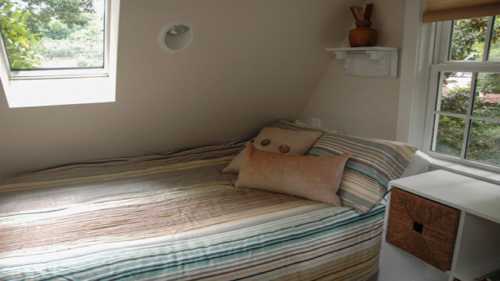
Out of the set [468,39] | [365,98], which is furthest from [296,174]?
[468,39]

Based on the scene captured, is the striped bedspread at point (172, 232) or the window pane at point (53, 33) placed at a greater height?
the window pane at point (53, 33)

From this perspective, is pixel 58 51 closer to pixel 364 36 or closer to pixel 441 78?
pixel 364 36

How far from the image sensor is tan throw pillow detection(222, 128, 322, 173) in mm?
2205

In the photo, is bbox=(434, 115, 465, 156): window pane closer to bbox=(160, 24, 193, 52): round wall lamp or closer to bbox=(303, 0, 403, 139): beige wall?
A: bbox=(303, 0, 403, 139): beige wall

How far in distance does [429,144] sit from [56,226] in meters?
1.96

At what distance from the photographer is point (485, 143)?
1.92m

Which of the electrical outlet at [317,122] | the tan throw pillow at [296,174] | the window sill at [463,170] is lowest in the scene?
the tan throw pillow at [296,174]

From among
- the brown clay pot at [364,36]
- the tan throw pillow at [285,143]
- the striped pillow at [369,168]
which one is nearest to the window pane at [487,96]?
the striped pillow at [369,168]

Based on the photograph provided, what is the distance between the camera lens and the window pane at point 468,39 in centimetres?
188

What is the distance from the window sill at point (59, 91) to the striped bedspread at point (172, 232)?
1.40 ft

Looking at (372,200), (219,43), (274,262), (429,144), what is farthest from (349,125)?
(274,262)

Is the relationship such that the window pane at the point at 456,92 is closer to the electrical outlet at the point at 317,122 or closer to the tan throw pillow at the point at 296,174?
the tan throw pillow at the point at 296,174

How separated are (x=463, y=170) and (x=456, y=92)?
1.36ft

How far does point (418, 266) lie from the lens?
1.77 m
